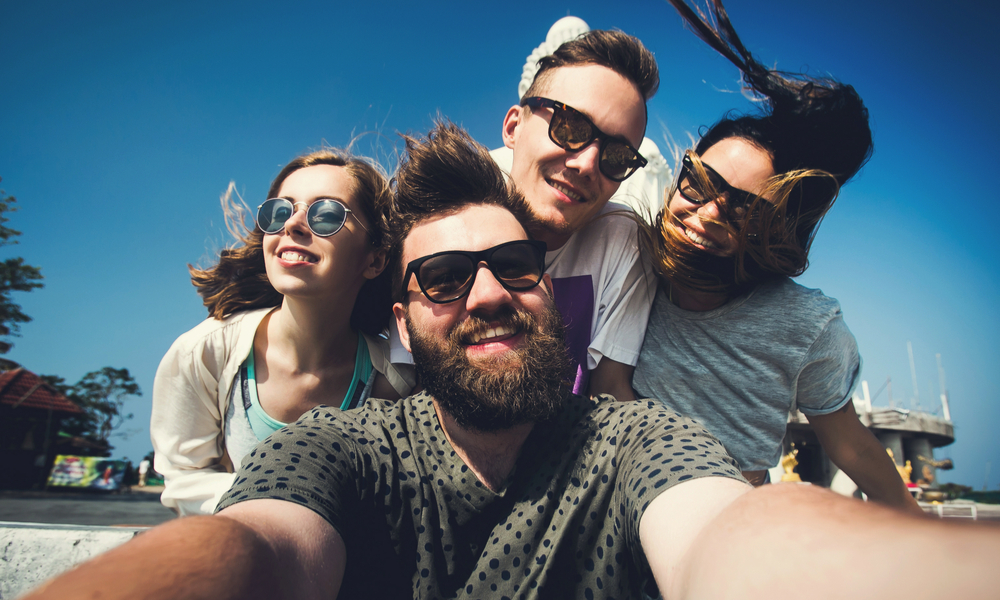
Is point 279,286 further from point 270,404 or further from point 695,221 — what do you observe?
point 695,221

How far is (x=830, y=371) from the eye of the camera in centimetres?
276

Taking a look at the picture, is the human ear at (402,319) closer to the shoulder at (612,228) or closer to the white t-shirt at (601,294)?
the white t-shirt at (601,294)

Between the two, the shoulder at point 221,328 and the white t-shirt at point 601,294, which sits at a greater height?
the white t-shirt at point 601,294

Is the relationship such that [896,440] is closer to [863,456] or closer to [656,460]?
[863,456]

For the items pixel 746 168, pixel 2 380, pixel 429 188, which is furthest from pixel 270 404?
pixel 2 380

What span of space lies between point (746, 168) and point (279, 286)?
8.31ft

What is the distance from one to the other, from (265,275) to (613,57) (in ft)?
8.27

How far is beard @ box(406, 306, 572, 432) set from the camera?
189 cm

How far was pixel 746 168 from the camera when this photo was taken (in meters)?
2.70

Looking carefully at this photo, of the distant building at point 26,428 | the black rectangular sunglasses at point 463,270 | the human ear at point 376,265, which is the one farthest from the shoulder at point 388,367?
the distant building at point 26,428

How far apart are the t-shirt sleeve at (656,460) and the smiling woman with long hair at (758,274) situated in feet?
3.72

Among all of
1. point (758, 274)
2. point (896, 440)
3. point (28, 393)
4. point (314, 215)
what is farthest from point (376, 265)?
point (28, 393)

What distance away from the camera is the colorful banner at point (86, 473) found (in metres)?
21.1

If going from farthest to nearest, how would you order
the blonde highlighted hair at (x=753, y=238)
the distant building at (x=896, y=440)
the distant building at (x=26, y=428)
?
the distant building at (x=26, y=428), the distant building at (x=896, y=440), the blonde highlighted hair at (x=753, y=238)
